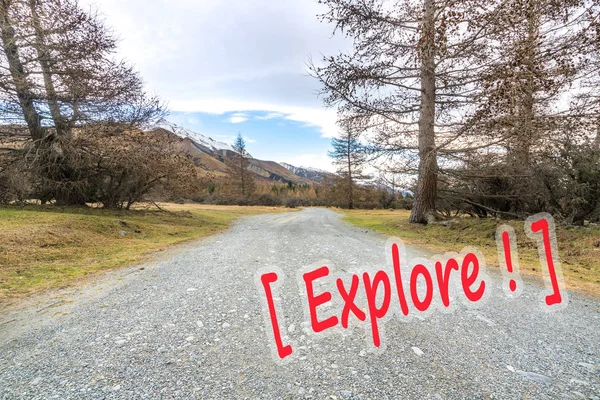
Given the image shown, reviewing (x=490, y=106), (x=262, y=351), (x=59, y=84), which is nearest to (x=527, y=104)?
(x=490, y=106)

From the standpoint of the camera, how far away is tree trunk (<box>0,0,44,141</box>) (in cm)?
877

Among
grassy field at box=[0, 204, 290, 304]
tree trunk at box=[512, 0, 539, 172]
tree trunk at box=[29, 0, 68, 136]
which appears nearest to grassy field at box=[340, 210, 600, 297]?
tree trunk at box=[512, 0, 539, 172]

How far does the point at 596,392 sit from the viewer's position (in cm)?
169

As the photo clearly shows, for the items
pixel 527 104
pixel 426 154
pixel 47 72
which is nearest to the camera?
pixel 527 104

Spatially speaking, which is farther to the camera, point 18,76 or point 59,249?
point 18,76

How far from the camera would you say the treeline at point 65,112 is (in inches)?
379

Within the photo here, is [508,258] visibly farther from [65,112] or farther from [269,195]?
[269,195]

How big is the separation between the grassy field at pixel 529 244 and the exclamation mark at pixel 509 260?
113 millimetres

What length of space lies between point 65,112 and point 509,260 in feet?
50.9

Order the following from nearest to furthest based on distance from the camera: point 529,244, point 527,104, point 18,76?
point 529,244
point 527,104
point 18,76

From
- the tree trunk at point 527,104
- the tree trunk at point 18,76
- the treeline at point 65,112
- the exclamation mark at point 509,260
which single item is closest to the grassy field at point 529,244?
the exclamation mark at point 509,260

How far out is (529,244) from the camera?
21.9ft

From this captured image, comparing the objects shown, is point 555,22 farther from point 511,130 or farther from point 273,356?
point 273,356

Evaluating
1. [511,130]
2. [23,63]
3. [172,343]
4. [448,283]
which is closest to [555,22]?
[511,130]
